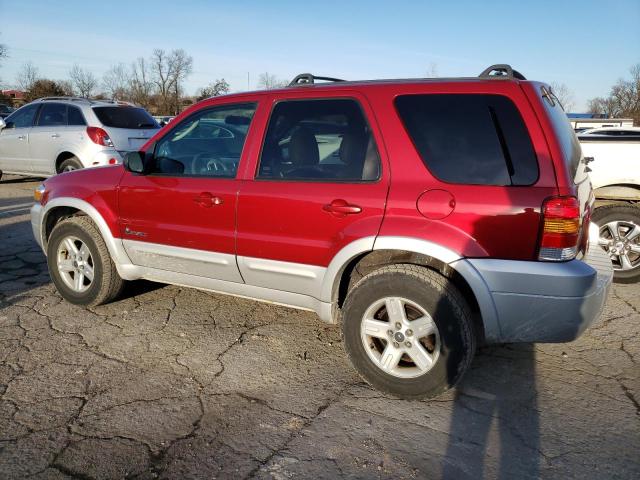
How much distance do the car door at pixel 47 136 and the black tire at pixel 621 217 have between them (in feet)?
28.2

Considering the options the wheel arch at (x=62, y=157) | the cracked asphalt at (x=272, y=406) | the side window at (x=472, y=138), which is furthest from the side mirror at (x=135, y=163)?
the wheel arch at (x=62, y=157)

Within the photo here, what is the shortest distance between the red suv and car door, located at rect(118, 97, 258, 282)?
0.04 ft

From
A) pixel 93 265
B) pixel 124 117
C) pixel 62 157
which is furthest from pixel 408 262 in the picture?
pixel 62 157

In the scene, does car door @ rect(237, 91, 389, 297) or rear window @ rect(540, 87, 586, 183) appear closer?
rear window @ rect(540, 87, 586, 183)

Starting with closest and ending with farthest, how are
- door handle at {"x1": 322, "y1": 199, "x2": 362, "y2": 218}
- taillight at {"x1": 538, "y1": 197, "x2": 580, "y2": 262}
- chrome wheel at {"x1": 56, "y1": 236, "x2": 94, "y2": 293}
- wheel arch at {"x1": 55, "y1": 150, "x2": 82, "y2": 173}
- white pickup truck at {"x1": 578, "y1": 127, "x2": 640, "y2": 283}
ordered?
taillight at {"x1": 538, "y1": 197, "x2": 580, "y2": 262}, door handle at {"x1": 322, "y1": 199, "x2": 362, "y2": 218}, chrome wheel at {"x1": 56, "y1": 236, "x2": 94, "y2": 293}, white pickup truck at {"x1": 578, "y1": 127, "x2": 640, "y2": 283}, wheel arch at {"x1": 55, "y1": 150, "x2": 82, "y2": 173}

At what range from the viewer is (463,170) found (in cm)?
282

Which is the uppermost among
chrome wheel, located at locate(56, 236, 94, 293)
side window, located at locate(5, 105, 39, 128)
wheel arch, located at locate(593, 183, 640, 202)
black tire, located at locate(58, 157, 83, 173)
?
side window, located at locate(5, 105, 39, 128)

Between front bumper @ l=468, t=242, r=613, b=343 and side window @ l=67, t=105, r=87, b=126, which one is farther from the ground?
side window @ l=67, t=105, r=87, b=126

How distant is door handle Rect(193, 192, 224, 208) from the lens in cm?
353

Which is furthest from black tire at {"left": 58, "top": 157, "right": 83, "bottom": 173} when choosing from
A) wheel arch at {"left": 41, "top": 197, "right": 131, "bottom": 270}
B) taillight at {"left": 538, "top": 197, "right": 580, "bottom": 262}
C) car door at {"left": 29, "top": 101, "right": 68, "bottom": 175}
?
taillight at {"left": 538, "top": 197, "right": 580, "bottom": 262}

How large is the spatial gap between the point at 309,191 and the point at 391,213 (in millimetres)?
567

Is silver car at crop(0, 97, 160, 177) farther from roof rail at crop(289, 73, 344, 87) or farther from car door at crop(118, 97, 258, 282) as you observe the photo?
roof rail at crop(289, 73, 344, 87)

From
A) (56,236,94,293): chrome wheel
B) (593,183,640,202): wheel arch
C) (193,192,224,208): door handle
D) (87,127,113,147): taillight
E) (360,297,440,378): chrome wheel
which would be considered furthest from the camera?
(87,127,113,147): taillight

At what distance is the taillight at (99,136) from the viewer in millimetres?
8852
